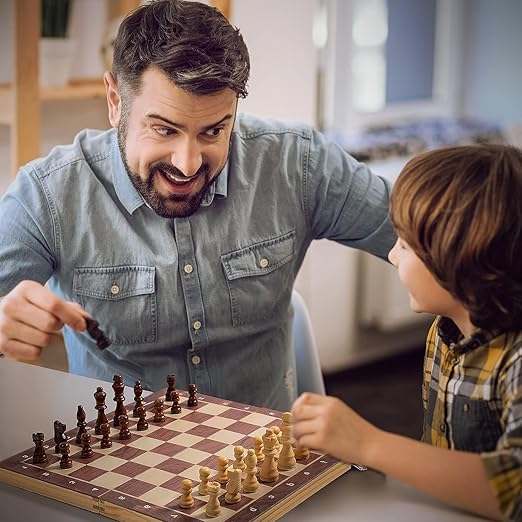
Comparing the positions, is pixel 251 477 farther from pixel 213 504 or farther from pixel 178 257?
pixel 178 257

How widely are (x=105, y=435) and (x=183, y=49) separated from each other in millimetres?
684

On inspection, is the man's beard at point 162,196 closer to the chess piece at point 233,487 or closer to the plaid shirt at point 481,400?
the plaid shirt at point 481,400

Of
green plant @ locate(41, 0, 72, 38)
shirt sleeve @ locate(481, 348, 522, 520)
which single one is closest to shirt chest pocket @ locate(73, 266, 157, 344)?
shirt sleeve @ locate(481, 348, 522, 520)

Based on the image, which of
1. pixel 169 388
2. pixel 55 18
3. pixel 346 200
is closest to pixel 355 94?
pixel 55 18

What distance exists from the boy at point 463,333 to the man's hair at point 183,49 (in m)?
0.48

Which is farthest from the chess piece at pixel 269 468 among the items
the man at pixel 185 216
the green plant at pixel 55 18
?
the green plant at pixel 55 18

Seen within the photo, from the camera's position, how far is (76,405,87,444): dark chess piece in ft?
4.94

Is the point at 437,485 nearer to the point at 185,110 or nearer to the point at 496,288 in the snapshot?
the point at 496,288

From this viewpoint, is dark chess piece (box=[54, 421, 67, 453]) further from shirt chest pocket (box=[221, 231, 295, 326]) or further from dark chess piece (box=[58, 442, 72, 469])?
shirt chest pocket (box=[221, 231, 295, 326])

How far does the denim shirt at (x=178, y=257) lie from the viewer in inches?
78.5

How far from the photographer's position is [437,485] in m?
1.22

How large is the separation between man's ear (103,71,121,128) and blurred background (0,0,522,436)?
3.22 feet

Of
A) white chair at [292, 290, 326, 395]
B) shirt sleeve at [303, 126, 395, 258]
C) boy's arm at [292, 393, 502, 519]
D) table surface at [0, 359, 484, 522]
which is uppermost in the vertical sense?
shirt sleeve at [303, 126, 395, 258]

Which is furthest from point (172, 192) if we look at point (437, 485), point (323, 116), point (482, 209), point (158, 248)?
point (323, 116)
